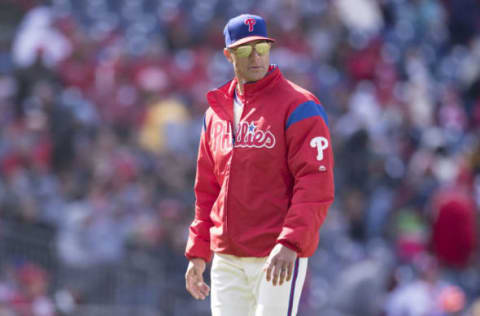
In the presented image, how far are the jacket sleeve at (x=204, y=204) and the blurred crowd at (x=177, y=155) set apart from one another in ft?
14.4

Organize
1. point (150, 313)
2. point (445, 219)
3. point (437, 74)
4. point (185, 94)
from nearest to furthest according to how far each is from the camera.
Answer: point (150, 313) → point (445, 219) → point (185, 94) → point (437, 74)

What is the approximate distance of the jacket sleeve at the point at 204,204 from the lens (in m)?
4.88

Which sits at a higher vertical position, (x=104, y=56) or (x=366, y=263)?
(x=104, y=56)

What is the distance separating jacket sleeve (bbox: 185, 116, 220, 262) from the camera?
4883 mm

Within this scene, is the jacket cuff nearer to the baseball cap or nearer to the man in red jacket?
the man in red jacket

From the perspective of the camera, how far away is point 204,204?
4914mm

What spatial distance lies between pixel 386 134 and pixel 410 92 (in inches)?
68.0

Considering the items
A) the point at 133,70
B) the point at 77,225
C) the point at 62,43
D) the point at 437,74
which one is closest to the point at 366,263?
the point at 77,225

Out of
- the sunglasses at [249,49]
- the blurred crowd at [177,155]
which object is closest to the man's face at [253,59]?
the sunglasses at [249,49]

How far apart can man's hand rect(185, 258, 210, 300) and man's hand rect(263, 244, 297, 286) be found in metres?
0.63

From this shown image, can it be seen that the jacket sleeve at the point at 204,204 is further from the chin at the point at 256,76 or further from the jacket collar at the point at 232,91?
the chin at the point at 256,76

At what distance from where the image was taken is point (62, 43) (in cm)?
1241

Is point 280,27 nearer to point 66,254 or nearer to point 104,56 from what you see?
point 104,56

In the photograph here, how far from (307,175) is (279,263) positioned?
0.44 m
